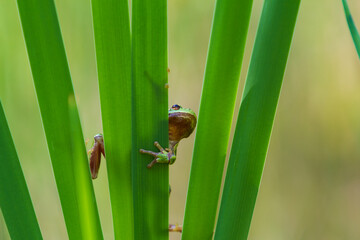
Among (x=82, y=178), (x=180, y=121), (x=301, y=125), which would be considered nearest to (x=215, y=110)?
(x=82, y=178)

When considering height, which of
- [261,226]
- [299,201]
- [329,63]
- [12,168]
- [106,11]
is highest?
[106,11]

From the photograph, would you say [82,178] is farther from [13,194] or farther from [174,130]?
[174,130]

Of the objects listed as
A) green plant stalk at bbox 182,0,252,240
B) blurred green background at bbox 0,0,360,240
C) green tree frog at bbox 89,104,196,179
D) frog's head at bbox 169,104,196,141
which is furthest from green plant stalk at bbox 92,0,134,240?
blurred green background at bbox 0,0,360,240

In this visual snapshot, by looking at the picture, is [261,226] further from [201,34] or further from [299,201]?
[201,34]

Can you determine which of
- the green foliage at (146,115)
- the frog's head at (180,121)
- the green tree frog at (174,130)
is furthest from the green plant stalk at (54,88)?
the frog's head at (180,121)

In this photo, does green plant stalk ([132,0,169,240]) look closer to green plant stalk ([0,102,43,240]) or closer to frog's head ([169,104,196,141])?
green plant stalk ([0,102,43,240])

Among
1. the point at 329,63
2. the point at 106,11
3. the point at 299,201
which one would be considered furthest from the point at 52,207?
the point at 329,63

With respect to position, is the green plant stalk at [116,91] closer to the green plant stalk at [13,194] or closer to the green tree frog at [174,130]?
the green plant stalk at [13,194]
